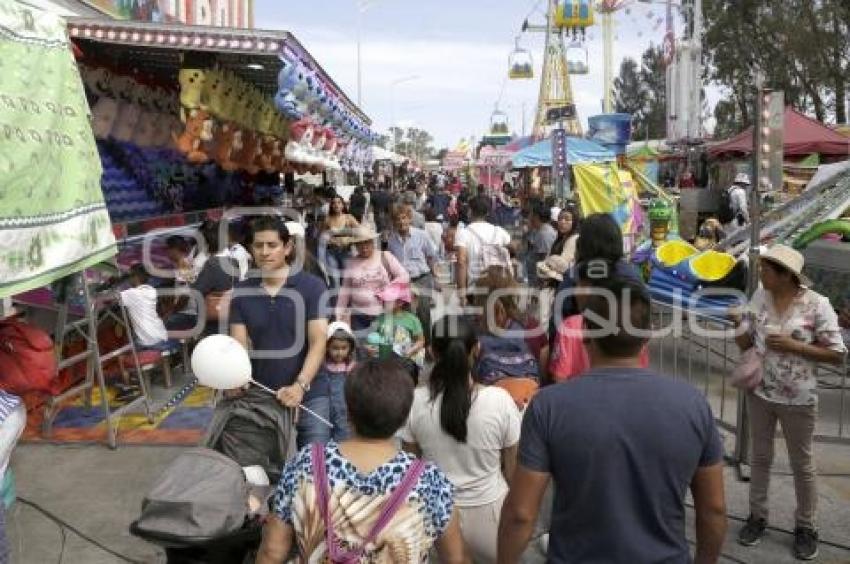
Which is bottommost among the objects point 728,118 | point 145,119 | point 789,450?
point 789,450

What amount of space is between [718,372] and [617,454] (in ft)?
21.8

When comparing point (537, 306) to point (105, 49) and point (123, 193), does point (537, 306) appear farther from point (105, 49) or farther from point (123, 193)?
point (123, 193)

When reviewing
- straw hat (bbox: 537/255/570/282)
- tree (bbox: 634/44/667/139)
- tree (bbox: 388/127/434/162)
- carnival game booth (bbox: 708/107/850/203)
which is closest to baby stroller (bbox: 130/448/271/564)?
straw hat (bbox: 537/255/570/282)

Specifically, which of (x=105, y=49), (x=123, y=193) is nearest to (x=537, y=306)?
(x=105, y=49)

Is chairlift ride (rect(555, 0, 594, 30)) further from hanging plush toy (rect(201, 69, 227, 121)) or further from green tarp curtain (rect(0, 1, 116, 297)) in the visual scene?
green tarp curtain (rect(0, 1, 116, 297))

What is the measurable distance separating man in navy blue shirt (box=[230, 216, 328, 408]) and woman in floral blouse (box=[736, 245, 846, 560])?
2487 millimetres

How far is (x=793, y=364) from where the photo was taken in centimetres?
439

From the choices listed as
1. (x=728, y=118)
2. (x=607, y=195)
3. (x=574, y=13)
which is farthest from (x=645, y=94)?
(x=607, y=195)

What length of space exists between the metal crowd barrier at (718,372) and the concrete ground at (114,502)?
415 mm

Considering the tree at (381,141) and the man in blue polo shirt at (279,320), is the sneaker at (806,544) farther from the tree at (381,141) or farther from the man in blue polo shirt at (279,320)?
the tree at (381,141)

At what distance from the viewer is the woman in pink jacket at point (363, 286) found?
617 centimetres

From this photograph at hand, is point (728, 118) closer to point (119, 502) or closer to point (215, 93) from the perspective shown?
point (215, 93)

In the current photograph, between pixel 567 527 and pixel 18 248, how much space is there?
2538mm

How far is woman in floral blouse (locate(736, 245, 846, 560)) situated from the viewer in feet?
14.1
